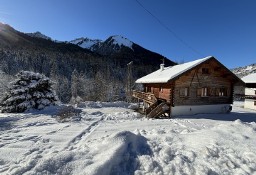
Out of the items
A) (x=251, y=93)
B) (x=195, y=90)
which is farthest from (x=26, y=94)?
(x=251, y=93)

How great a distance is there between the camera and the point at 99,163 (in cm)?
604

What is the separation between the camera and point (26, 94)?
71.6 feet

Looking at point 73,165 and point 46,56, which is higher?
point 46,56

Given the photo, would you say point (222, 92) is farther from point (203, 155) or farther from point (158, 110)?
point (203, 155)

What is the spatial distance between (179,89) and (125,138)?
13.5 meters

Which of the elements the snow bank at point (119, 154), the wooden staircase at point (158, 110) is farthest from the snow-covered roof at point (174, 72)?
the snow bank at point (119, 154)

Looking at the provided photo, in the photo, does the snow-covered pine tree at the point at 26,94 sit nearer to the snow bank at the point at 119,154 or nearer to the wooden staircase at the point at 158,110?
the wooden staircase at the point at 158,110

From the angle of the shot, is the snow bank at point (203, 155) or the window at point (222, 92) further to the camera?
the window at point (222, 92)

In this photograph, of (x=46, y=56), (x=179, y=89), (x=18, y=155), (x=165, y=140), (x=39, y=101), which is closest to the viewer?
(x=18, y=155)

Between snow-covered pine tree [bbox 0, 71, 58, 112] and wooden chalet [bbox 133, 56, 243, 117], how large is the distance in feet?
41.4

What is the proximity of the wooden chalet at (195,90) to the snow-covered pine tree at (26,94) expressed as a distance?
41.4ft

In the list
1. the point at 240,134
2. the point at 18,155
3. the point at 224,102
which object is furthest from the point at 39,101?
the point at 224,102

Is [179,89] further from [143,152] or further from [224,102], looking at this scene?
[143,152]

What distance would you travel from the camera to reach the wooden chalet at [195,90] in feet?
64.7
